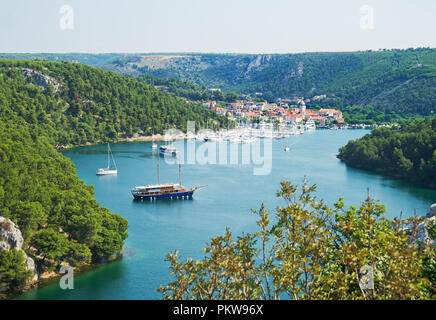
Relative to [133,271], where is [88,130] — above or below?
above

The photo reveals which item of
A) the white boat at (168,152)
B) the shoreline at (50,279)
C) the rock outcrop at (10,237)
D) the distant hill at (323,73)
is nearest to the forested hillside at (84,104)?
the white boat at (168,152)

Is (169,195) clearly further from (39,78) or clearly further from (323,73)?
(323,73)

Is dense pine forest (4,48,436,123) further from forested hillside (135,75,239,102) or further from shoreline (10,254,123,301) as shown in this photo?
shoreline (10,254,123,301)

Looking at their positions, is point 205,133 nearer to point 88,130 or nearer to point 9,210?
point 88,130

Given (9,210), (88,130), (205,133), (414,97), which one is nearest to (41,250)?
(9,210)

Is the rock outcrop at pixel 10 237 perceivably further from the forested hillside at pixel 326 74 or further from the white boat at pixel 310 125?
the forested hillside at pixel 326 74

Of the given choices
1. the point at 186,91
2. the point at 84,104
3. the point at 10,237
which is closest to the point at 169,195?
the point at 10,237
